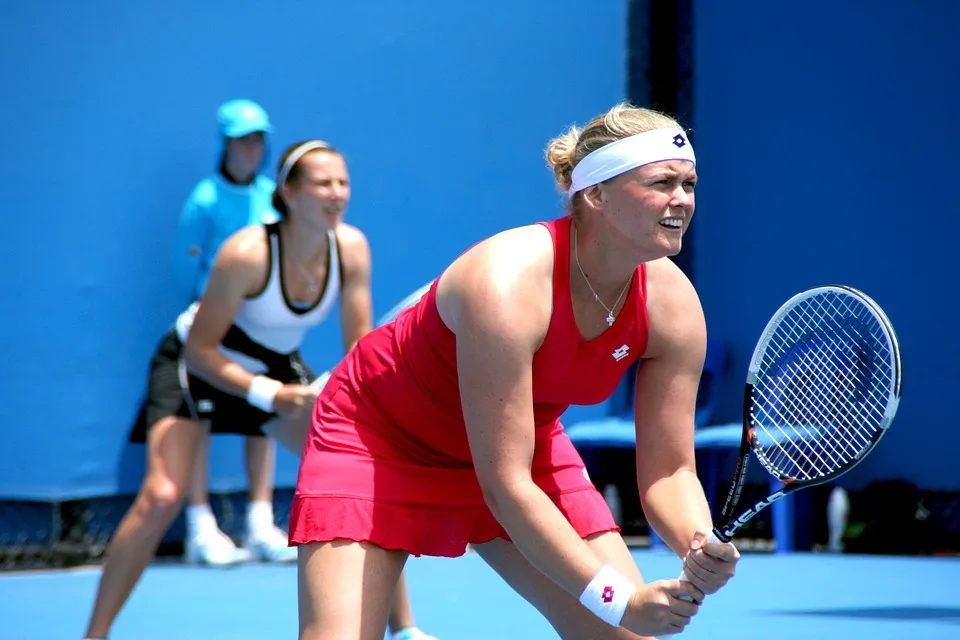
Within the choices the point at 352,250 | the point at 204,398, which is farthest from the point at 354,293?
the point at 204,398

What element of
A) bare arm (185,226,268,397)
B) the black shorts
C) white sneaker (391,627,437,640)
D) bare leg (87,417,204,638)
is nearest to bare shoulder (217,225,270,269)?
bare arm (185,226,268,397)

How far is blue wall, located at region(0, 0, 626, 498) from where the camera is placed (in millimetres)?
6273

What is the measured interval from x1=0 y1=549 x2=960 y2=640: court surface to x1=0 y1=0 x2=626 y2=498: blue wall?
71cm

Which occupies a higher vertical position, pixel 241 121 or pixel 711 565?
pixel 241 121

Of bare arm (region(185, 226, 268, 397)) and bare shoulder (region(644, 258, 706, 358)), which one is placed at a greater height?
bare shoulder (region(644, 258, 706, 358))

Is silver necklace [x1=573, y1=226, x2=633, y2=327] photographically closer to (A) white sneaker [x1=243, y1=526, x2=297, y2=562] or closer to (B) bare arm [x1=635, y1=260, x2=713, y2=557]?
(B) bare arm [x1=635, y1=260, x2=713, y2=557]

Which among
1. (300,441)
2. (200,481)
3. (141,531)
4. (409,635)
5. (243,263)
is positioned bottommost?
(200,481)

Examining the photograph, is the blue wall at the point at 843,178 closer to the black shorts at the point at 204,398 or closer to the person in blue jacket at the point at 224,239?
the person in blue jacket at the point at 224,239

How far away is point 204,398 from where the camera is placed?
16.4 feet

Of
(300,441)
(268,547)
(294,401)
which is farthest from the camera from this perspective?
(268,547)

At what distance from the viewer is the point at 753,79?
7926mm

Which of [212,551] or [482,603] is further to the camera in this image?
[212,551]

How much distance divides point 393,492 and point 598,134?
0.78m

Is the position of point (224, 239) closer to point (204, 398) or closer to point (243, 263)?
point (204, 398)
